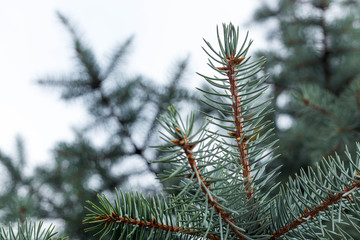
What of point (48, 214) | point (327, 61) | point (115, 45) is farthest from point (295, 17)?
point (48, 214)

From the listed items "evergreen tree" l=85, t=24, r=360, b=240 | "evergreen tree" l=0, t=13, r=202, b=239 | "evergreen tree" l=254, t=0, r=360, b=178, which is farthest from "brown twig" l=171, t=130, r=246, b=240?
"evergreen tree" l=254, t=0, r=360, b=178

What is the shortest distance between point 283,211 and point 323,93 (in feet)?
2.88

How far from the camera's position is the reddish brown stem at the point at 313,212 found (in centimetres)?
20

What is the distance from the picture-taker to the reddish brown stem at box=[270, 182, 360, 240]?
203 mm

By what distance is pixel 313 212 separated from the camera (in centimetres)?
21

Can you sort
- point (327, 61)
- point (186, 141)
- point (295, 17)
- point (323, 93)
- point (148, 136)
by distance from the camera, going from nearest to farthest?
point (186, 141) < point (148, 136) < point (323, 93) < point (327, 61) < point (295, 17)

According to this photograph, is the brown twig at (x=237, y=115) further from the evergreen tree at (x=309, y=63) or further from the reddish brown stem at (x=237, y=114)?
the evergreen tree at (x=309, y=63)

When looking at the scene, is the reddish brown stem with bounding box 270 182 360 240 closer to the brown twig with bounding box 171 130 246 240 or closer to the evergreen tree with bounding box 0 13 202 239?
the brown twig with bounding box 171 130 246 240

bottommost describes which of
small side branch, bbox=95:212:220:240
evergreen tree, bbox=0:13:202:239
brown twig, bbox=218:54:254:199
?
small side branch, bbox=95:212:220:240

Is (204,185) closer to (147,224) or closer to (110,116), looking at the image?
(147,224)

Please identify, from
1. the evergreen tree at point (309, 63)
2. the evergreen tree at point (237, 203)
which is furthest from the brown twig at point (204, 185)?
the evergreen tree at point (309, 63)

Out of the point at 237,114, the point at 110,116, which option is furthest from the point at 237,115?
the point at 110,116

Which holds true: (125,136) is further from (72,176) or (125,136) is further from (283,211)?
(283,211)

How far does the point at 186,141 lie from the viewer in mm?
179
